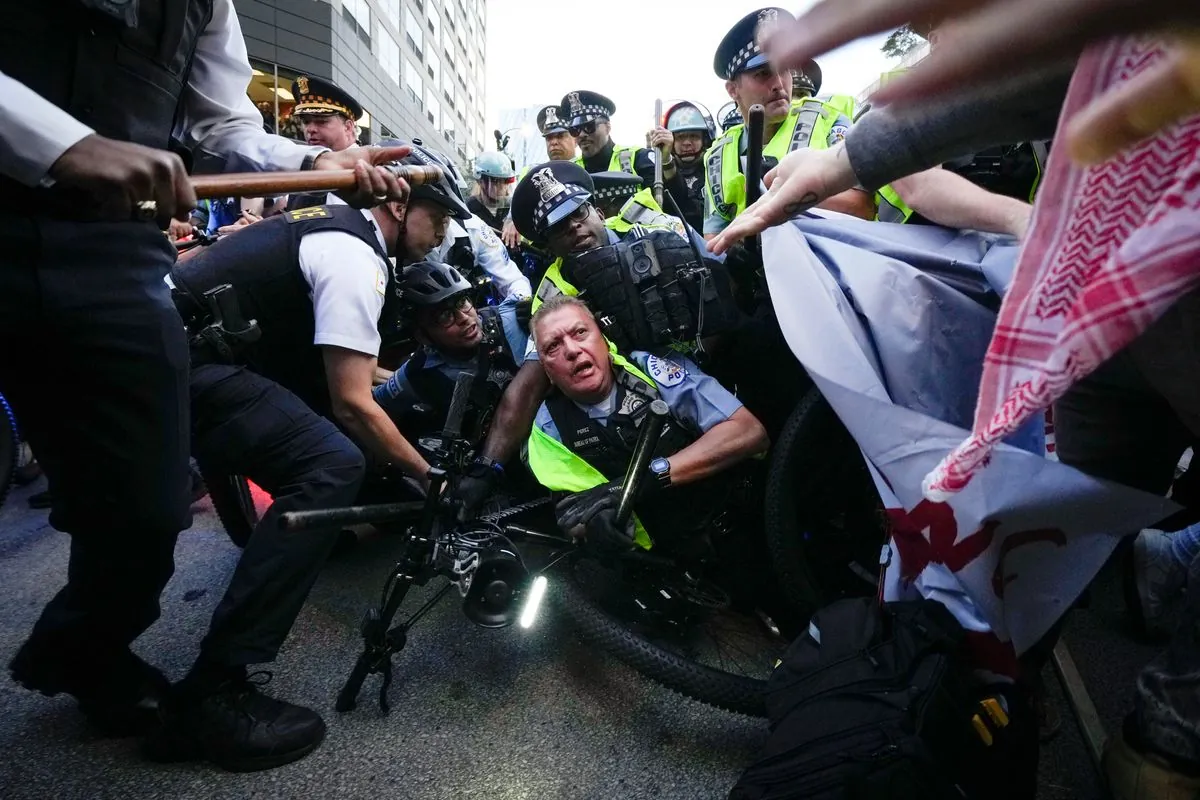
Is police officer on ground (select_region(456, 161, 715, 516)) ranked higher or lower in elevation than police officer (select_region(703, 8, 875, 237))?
lower

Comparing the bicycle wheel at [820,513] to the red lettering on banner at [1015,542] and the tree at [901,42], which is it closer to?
the red lettering on banner at [1015,542]

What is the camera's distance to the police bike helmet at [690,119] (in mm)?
3822

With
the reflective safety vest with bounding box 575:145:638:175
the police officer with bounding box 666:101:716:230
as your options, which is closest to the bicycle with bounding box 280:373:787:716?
the police officer with bounding box 666:101:716:230

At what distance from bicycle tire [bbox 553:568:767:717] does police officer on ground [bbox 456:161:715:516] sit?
25.8 inches

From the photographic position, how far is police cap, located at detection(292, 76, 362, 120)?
3705 mm

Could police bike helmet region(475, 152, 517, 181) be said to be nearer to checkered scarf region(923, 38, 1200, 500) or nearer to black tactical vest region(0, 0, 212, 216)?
black tactical vest region(0, 0, 212, 216)

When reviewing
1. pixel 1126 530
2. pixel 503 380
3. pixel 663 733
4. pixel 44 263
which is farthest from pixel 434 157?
pixel 1126 530

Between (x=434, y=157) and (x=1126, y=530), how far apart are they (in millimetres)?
2404

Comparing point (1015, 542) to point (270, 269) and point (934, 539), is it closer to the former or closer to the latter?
point (934, 539)

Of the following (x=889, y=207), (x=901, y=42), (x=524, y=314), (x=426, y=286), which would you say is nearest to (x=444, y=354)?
(x=426, y=286)

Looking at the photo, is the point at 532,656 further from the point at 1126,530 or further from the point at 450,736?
the point at 1126,530

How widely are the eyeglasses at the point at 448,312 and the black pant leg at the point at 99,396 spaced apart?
1065 mm

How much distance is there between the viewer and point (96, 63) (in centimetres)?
107

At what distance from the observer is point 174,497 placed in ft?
4.39
